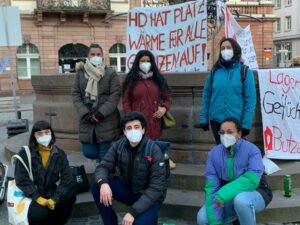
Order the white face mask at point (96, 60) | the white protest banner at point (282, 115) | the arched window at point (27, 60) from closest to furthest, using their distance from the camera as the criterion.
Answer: the white face mask at point (96, 60) → the white protest banner at point (282, 115) → the arched window at point (27, 60)

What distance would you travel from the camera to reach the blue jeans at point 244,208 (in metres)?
3.47

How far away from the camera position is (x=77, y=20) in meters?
30.6

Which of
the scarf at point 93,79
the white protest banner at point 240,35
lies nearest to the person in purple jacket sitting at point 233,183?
the scarf at point 93,79

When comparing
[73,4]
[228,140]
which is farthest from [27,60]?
[228,140]

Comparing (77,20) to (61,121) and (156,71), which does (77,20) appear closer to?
(61,121)

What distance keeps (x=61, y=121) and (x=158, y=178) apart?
127 inches

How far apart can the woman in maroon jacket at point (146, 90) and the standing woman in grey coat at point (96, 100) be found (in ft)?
0.54

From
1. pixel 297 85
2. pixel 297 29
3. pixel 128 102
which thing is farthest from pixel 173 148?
pixel 297 29

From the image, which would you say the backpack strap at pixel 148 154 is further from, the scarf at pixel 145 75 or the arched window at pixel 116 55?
the arched window at pixel 116 55

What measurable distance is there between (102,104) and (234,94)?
1.46 metres

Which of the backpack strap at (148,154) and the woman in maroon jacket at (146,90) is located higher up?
the woman in maroon jacket at (146,90)

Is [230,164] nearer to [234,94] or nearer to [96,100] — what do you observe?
[234,94]

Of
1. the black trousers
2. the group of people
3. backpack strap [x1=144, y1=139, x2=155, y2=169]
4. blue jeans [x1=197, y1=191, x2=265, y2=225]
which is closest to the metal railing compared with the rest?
the group of people

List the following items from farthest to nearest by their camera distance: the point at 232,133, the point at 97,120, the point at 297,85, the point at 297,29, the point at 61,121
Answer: the point at 297,29, the point at 61,121, the point at 297,85, the point at 97,120, the point at 232,133
